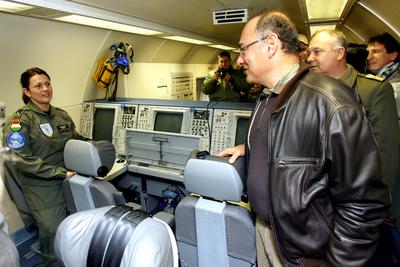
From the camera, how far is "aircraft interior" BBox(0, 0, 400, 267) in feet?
3.15

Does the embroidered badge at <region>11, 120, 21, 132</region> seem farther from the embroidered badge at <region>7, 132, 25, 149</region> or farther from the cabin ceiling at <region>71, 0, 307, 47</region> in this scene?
the cabin ceiling at <region>71, 0, 307, 47</region>

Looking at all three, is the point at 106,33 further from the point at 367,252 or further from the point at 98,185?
the point at 367,252

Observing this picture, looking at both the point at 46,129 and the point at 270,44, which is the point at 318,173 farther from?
the point at 46,129

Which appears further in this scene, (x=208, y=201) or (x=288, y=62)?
(x=208, y=201)

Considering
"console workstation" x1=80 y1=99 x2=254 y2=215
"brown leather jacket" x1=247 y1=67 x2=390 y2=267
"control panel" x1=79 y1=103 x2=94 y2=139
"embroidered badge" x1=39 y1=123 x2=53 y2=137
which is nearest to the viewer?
"brown leather jacket" x1=247 y1=67 x2=390 y2=267

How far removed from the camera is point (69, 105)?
3.20m

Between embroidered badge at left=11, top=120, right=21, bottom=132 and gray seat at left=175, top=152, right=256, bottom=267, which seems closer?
gray seat at left=175, top=152, right=256, bottom=267

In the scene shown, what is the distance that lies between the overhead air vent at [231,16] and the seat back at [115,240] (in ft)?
7.94

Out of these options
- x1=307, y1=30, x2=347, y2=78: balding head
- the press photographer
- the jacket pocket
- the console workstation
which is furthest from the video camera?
the jacket pocket

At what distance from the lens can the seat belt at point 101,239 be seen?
35.3 inches

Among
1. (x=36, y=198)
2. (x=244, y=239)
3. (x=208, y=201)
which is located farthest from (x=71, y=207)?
(x=244, y=239)

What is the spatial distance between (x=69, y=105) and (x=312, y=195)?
120 inches

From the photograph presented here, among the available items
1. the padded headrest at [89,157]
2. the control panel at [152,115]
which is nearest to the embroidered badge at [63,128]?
the padded headrest at [89,157]

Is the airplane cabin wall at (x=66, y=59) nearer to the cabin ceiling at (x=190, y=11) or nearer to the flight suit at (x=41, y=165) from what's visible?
the flight suit at (x=41, y=165)
